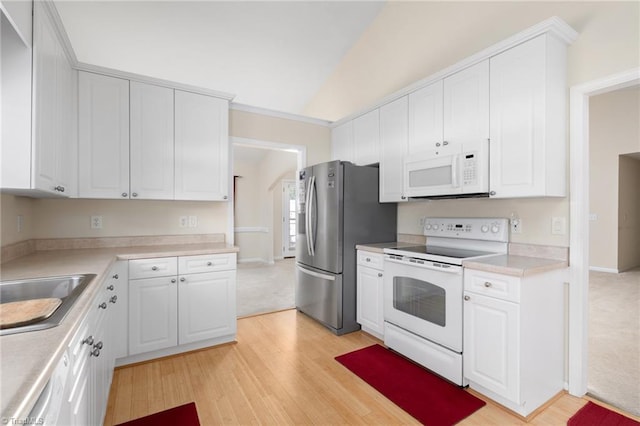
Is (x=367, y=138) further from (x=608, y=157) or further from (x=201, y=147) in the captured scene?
(x=608, y=157)

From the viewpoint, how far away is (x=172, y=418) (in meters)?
1.90

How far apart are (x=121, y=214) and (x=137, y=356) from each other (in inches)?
51.1

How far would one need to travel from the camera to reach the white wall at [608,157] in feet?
18.4

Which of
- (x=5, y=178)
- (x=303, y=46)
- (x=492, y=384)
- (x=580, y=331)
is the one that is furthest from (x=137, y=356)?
(x=303, y=46)

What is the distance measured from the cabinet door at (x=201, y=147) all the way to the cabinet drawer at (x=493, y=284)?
7.78 ft

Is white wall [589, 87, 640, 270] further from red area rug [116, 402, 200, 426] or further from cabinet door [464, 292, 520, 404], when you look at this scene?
red area rug [116, 402, 200, 426]

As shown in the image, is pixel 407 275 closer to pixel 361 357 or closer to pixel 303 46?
pixel 361 357

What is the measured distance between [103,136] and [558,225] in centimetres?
368

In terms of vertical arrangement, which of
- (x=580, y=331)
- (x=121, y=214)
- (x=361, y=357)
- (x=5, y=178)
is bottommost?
(x=361, y=357)

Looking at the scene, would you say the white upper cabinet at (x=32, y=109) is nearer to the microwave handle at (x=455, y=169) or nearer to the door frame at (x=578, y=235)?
the microwave handle at (x=455, y=169)

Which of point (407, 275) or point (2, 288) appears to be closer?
point (2, 288)

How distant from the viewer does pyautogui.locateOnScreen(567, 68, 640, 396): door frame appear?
2092mm

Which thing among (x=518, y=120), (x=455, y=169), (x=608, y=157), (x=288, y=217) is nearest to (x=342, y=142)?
(x=455, y=169)

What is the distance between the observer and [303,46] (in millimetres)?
4363
